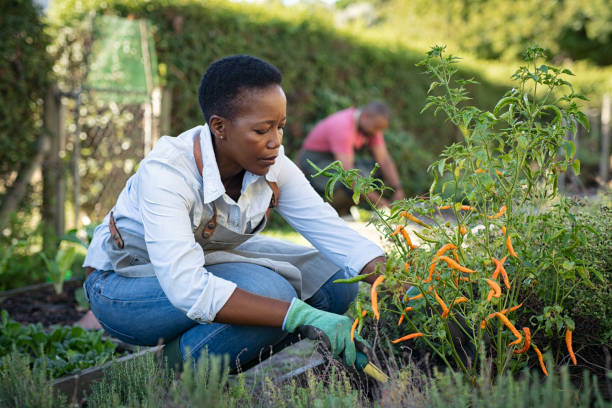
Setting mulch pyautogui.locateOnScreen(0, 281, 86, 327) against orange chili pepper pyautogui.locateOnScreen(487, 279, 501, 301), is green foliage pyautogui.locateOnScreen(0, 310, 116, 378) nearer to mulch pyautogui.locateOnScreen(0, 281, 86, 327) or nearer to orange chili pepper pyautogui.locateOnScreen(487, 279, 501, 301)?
mulch pyautogui.locateOnScreen(0, 281, 86, 327)

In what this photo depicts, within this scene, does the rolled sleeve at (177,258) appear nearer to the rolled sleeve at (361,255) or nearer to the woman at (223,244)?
the woman at (223,244)

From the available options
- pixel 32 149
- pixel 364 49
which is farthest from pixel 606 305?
pixel 364 49

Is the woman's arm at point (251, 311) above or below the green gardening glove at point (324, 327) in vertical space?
above

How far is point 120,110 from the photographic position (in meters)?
5.40

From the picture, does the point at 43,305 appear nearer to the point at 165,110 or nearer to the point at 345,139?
the point at 165,110

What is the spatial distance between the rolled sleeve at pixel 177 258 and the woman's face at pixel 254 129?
0.27m

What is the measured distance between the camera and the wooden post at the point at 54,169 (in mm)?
4797

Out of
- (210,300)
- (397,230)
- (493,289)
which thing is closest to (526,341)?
(493,289)

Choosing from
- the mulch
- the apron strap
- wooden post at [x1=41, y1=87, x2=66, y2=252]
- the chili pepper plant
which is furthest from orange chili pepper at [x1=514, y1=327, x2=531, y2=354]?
wooden post at [x1=41, y1=87, x2=66, y2=252]

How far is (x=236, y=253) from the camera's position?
97.7 inches

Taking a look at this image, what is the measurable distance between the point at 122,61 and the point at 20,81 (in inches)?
37.8

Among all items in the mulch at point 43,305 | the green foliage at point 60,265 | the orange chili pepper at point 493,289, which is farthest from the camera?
the green foliage at point 60,265

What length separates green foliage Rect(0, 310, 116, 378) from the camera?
2490 mm

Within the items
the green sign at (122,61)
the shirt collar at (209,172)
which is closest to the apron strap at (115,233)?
the shirt collar at (209,172)
